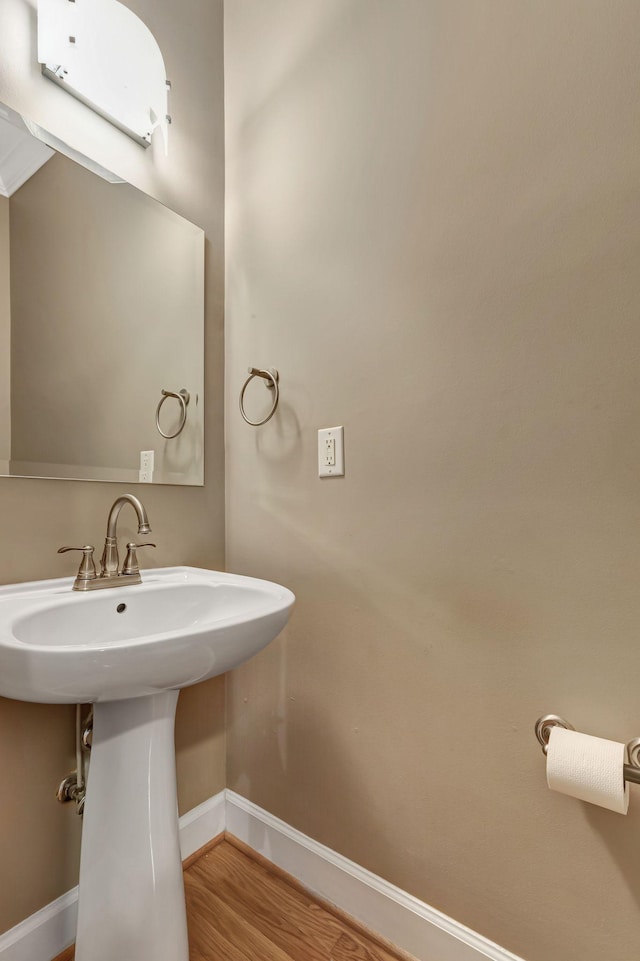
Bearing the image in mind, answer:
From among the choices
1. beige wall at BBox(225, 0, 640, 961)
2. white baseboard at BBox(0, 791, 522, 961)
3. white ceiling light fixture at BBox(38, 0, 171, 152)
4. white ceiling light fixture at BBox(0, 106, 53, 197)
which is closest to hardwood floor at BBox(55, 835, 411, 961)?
white baseboard at BBox(0, 791, 522, 961)

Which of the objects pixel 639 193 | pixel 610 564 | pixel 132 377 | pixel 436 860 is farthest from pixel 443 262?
pixel 436 860

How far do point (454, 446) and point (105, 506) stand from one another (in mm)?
805

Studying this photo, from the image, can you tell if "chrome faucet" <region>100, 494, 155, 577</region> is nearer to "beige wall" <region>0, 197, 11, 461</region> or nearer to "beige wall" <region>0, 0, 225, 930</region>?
"beige wall" <region>0, 0, 225, 930</region>

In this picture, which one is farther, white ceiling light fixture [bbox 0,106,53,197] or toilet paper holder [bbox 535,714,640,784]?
white ceiling light fixture [bbox 0,106,53,197]

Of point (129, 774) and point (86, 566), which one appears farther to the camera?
point (86, 566)

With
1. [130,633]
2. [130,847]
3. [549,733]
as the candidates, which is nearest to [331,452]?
[130,633]

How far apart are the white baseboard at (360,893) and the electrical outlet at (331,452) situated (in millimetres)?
906

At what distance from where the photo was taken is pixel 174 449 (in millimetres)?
1227

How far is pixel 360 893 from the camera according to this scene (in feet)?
3.31

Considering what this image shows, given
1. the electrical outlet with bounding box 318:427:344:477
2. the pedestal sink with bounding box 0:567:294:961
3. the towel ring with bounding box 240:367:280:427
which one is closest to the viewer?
the pedestal sink with bounding box 0:567:294:961

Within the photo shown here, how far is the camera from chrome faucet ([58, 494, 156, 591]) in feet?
3.06

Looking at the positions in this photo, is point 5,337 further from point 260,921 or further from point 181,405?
point 260,921

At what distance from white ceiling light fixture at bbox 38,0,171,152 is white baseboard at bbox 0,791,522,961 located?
179 centimetres

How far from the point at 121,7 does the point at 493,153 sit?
1028mm
